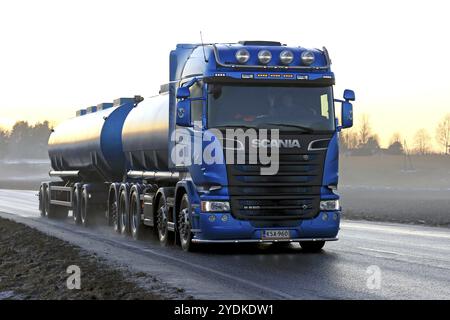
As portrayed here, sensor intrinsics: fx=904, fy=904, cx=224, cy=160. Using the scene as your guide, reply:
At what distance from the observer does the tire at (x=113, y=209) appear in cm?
2297

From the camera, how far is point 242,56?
52.7 ft

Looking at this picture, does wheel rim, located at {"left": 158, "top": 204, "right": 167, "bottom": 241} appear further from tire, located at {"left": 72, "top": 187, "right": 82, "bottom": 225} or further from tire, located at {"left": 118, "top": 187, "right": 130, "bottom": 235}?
tire, located at {"left": 72, "top": 187, "right": 82, "bottom": 225}

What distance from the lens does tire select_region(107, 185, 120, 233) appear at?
75.4ft

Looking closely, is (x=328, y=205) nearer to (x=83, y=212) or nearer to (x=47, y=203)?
(x=83, y=212)

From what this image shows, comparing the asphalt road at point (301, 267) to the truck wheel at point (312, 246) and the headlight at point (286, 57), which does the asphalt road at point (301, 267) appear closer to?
the truck wheel at point (312, 246)

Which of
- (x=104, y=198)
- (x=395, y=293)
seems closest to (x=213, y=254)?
(x=395, y=293)

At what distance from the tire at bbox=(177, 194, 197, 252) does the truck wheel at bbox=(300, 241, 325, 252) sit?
2151mm

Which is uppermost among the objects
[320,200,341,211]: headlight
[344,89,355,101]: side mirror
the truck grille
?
[344,89,355,101]: side mirror

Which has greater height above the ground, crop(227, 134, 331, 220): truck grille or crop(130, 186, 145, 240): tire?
crop(227, 134, 331, 220): truck grille

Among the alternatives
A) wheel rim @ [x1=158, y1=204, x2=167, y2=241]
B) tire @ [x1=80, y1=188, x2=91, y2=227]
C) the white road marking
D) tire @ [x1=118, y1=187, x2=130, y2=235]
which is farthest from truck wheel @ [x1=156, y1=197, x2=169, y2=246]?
tire @ [x1=80, y1=188, x2=91, y2=227]

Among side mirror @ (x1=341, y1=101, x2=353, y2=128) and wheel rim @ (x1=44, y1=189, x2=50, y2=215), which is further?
wheel rim @ (x1=44, y1=189, x2=50, y2=215)

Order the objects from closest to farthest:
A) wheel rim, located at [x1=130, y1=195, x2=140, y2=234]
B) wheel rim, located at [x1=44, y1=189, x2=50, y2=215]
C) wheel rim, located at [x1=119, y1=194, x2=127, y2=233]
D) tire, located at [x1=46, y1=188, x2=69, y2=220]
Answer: wheel rim, located at [x1=130, y1=195, x2=140, y2=234] → wheel rim, located at [x1=119, y1=194, x2=127, y2=233] → tire, located at [x1=46, y1=188, x2=69, y2=220] → wheel rim, located at [x1=44, y1=189, x2=50, y2=215]

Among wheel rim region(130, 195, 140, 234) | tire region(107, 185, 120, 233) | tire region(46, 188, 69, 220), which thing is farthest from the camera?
tire region(46, 188, 69, 220)

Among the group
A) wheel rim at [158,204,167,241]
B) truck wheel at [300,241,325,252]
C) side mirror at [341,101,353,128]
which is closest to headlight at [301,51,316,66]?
side mirror at [341,101,353,128]
